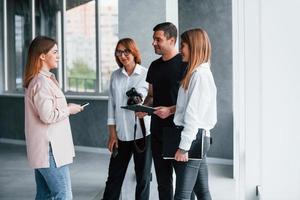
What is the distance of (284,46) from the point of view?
137 cm

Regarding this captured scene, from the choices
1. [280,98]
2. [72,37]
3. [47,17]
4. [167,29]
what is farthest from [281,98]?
[47,17]

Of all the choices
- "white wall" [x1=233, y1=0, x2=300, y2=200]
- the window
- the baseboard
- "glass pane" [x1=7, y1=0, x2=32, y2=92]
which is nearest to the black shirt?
"white wall" [x1=233, y1=0, x2=300, y2=200]

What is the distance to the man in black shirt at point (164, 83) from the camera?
3146 mm

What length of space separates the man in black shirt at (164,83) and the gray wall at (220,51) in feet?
11.5

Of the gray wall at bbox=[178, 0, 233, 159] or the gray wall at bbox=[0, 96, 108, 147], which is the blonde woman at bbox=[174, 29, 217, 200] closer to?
the gray wall at bbox=[178, 0, 233, 159]

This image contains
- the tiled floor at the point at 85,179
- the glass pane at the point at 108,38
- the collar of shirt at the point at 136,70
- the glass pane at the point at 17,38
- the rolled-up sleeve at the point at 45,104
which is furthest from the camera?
the glass pane at the point at 17,38

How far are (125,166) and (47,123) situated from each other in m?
1.12

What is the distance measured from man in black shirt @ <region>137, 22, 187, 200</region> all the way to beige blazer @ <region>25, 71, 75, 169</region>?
63 cm

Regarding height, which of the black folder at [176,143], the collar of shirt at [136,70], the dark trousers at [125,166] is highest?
the collar of shirt at [136,70]

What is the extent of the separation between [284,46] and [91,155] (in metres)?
6.66

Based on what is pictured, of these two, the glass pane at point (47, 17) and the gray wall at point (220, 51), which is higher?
the glass pane at point (47, 17)

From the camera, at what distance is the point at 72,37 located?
8.61 m

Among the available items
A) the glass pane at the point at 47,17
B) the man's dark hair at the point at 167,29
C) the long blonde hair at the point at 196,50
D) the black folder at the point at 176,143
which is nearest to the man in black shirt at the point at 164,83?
the man's dark hair at the point at 167,29

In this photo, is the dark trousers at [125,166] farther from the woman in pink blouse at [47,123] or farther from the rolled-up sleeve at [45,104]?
the rolled-up sleeve at [45,104]
